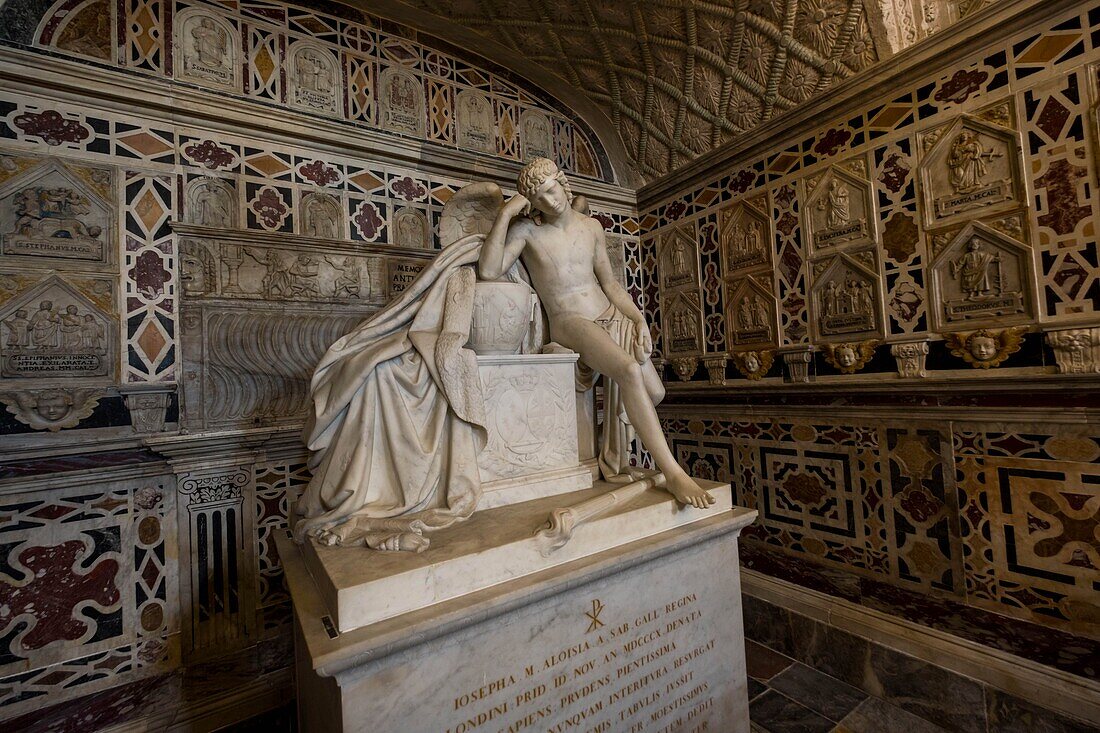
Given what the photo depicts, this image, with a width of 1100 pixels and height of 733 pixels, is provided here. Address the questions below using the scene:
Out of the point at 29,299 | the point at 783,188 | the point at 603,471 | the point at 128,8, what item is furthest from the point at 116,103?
the point at 783,188

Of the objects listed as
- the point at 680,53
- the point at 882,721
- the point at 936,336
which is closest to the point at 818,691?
the point at 882,721

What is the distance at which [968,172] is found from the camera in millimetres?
2391

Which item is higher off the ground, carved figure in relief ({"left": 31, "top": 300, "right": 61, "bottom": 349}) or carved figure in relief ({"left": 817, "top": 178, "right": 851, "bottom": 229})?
carved figure in relief ({"left": 817, "top": 178, "right": 851, "bottom": 229})

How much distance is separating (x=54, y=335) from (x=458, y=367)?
224 centimetres

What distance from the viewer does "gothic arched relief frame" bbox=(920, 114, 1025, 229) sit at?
228 centimetres

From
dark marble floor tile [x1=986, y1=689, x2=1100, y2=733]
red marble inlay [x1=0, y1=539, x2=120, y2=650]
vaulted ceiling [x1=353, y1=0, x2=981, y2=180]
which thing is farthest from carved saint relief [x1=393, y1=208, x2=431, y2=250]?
dark marble floor tile [x1=986, y1=689, x2=1100, y2=733]

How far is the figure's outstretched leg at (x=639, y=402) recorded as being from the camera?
1895 mm

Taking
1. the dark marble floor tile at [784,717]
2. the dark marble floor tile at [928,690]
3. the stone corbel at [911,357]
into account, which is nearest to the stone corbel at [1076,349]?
the stone corbel at [911,357]

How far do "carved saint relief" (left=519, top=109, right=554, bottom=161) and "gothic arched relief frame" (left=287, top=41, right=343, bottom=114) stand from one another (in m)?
1.47

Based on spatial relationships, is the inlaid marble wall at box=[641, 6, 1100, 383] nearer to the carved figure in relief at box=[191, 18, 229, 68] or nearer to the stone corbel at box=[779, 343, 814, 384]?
the stone corbel at box=[779, 343, 814, 384]

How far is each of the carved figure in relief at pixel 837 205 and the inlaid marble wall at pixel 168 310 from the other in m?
2.85

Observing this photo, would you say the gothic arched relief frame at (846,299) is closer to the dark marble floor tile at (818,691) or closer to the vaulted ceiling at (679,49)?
the vaulted ceiling at (679,49)

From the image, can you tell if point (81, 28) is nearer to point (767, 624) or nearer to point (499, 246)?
point (499, 246)

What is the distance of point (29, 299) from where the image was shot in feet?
7.73
